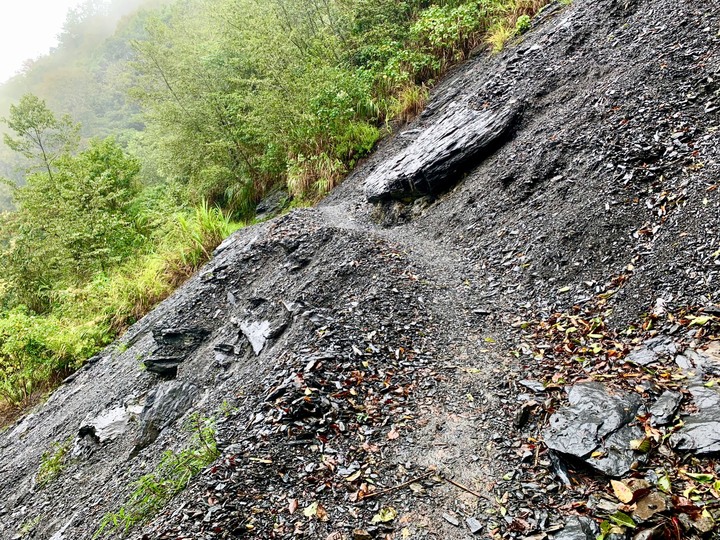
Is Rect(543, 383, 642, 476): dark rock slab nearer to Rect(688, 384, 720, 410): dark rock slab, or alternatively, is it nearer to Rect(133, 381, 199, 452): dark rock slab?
Rect(688, 384, 720, 410): dark rock slab

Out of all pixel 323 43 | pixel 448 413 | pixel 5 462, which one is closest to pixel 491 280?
pixel 448 413

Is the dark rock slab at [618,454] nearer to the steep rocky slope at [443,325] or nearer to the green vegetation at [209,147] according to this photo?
the steep rocky slope at [443,325]

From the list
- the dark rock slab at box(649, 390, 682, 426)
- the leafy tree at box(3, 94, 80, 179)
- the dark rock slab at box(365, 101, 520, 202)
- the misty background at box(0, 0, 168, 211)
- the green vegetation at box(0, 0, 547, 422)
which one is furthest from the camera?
the misty background at box(0, 0, 168, 211)

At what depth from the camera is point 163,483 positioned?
8.16 ft

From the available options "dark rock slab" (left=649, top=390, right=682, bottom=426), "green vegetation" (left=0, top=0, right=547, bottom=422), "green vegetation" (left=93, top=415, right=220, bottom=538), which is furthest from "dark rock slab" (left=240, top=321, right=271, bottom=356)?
"green vegetation" (left=0, top=0, right=547, bottom=422)

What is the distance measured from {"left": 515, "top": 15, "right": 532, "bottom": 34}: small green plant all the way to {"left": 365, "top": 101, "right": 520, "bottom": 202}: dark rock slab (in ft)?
7.35

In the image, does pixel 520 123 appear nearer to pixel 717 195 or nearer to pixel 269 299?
pixel 717 195

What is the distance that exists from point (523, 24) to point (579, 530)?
25.2 feet

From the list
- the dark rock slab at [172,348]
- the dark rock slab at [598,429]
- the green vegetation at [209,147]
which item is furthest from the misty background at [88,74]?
the dark rock slab at [598,429]

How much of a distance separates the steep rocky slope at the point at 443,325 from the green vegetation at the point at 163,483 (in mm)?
130

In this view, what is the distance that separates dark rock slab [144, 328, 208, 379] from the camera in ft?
13.7

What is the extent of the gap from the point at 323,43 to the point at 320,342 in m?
7.58

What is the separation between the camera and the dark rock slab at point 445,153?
509 centimetres

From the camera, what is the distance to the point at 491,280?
12.3 feet
